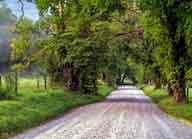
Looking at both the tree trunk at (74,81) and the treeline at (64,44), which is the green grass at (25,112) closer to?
the treeline at (64,44)

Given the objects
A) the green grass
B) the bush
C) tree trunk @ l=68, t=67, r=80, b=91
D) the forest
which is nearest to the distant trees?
the forest

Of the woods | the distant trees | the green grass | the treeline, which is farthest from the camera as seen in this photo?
the treeline

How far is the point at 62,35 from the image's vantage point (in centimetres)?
4725

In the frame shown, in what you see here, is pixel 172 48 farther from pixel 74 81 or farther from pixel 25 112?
pixel 25 112

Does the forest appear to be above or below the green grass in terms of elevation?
above

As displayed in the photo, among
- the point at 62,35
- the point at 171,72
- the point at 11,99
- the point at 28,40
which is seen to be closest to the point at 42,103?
the point at 11,99

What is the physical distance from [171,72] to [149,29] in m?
4.22

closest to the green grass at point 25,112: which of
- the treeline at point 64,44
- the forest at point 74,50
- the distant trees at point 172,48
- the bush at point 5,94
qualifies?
the forest at point 74,50

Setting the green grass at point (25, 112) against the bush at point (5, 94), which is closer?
the green grass at point (25, 112)

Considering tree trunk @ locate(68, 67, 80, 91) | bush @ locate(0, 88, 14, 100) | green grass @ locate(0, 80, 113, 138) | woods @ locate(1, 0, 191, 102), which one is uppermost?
woods @ locate(1, 0, 191, 102)

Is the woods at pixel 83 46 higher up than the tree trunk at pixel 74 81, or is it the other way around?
the woods at pixel 83 46

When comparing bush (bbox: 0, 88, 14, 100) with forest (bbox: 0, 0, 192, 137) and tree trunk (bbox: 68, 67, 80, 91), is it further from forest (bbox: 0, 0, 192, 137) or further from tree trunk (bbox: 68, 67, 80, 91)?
tree trunk (bbox: 68, 67, 80, 91)

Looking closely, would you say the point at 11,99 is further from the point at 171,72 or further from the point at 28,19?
the point at 28,19

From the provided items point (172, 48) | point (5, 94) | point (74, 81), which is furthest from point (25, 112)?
point (74, 81)
